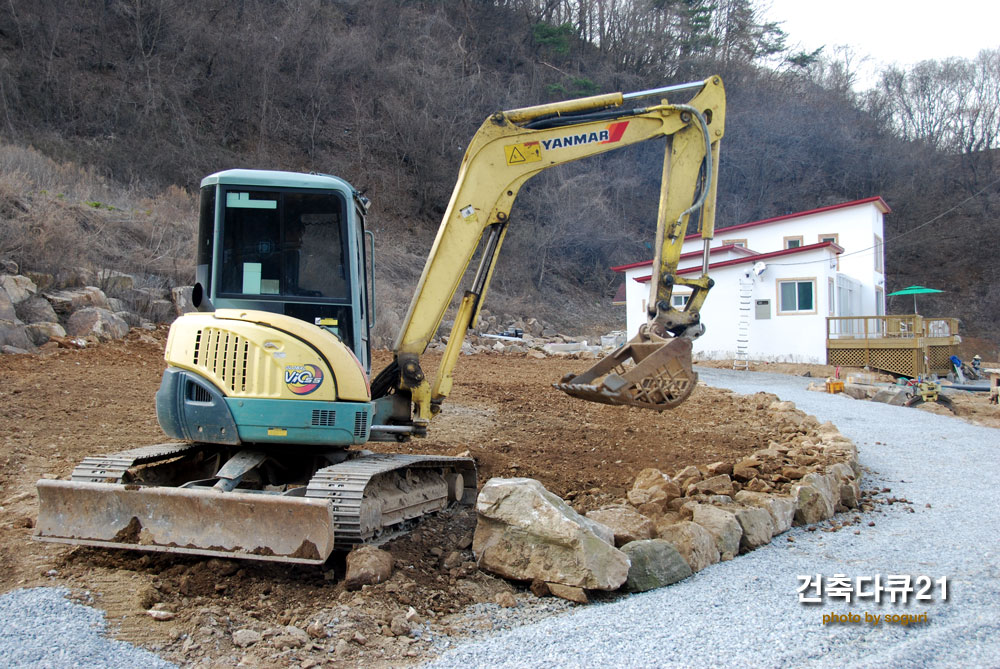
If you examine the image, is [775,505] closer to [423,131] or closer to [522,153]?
[522,153]

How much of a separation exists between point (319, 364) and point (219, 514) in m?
1.09

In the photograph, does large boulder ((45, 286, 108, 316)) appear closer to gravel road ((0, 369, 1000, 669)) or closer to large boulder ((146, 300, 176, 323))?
large boulder ((146, 300, 176, 323))

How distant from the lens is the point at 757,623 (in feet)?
13.6

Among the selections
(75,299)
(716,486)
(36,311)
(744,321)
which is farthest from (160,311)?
(744,321)

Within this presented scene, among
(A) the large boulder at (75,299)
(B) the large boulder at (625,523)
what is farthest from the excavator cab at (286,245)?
(A) the large boulder at (75,299)

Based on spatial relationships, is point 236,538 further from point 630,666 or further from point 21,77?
point 21,77

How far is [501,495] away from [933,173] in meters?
55.9

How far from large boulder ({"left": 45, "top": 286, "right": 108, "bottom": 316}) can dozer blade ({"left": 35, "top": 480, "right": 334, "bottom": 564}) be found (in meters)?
9.70

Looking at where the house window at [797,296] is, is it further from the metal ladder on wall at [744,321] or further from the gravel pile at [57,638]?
the gravel pile at [57,638]

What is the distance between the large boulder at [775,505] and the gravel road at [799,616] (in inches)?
4.3

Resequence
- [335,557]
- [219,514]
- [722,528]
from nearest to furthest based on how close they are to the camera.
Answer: [219,514] < [335,557] < [722,528]

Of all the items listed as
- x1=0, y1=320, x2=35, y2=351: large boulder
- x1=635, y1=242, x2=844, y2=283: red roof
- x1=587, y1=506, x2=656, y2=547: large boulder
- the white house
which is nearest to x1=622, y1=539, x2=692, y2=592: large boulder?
x1=587, y1=506, x2=656, y2=547: large boulder

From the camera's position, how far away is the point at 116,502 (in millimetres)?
4805

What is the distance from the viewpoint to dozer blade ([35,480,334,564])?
4.50m
